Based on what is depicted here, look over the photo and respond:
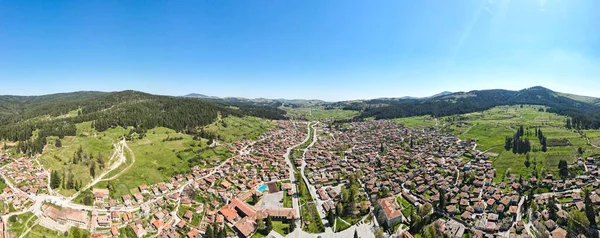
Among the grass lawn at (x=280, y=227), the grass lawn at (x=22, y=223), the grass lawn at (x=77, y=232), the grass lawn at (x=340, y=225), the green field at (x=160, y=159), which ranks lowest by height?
the grass lawn at (x=280, y=227)

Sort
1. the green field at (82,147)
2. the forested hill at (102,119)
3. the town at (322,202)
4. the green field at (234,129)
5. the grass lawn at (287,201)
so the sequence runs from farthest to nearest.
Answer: the green field at (234,129), the forested hill at (102,119), the green field at (82,147), the grass lawn at (287,201), the town at (322,202)

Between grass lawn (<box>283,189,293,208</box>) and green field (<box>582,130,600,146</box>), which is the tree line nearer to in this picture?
green field (<box>582,130,600,146</box>)

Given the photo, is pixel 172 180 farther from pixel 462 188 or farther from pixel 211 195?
pixel 462 188

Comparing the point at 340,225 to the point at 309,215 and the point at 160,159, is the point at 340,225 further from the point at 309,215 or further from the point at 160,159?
the point at 160,159

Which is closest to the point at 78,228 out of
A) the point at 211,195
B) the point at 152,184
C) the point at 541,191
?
the point at 152,184

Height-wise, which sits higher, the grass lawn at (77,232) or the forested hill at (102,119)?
the forested hill at (102,119)

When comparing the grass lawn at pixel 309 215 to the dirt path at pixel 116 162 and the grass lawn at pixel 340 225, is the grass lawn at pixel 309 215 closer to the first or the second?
the grass lawn at pixel 340 225

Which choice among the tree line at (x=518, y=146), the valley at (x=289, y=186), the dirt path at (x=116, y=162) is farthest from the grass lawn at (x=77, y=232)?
the tree line at (x=518, y=146)
